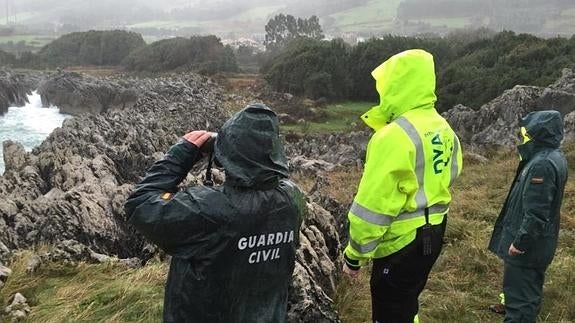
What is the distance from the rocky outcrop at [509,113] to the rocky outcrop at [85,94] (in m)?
26.2

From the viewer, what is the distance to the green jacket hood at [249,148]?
8.55 ft

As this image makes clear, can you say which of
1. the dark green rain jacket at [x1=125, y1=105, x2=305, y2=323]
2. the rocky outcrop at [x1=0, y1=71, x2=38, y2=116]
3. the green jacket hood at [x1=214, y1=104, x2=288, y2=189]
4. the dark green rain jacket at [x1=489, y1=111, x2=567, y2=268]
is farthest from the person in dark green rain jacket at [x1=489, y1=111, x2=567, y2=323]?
the rocky outcrop at [x1=0, y1=71, x2=38, y2=116]

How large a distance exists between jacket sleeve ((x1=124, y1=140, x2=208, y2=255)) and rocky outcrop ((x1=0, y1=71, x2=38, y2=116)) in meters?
42.0

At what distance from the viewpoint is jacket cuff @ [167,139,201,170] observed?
9.18 feet

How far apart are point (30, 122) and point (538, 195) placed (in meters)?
38.0

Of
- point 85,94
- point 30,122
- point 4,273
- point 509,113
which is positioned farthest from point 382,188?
point 85,94

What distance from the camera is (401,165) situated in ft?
11.2

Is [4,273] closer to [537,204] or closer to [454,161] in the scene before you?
[454,161]

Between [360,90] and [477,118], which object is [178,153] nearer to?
[477,118]

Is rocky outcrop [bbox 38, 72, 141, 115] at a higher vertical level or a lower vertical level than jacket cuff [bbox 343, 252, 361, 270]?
lower

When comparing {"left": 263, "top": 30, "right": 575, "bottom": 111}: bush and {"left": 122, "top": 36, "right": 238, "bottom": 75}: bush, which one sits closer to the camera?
{"left": 263, "top": 30, "right": 575, "bottom": 111}: bush

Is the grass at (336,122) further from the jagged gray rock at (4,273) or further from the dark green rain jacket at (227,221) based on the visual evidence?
the dark green rain jacket at (227,221)

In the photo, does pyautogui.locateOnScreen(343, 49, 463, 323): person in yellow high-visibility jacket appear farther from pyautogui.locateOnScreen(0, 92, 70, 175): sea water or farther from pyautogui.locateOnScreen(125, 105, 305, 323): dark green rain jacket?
pyautogui.locateOnScreen(0, 92, 70, 175): sea water

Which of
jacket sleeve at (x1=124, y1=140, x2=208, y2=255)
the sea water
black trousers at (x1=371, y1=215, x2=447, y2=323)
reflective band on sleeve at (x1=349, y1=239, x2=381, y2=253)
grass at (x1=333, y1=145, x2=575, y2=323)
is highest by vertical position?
jacket sleeve at (x1=124, y1=140, x2=208, y2=255)
